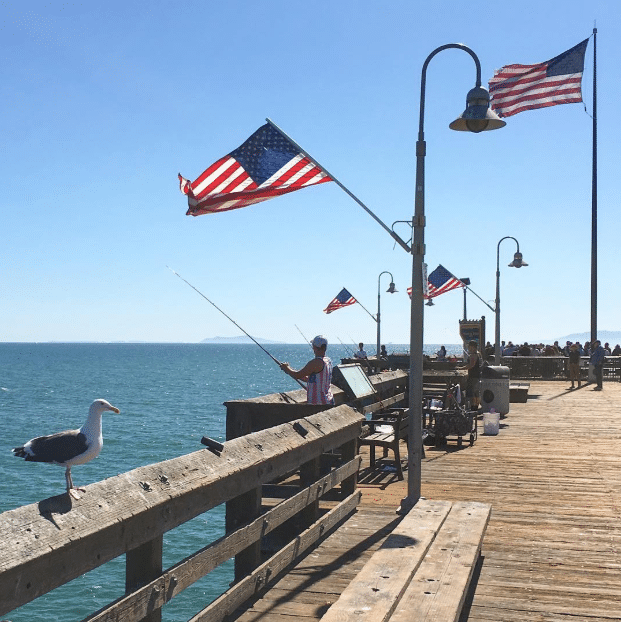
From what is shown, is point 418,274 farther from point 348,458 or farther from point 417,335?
point 348,458

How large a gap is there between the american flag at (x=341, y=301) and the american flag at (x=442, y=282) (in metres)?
8.53

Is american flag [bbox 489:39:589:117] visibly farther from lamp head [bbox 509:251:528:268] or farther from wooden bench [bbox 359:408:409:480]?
lamp head [bbox 509:251:528:268]

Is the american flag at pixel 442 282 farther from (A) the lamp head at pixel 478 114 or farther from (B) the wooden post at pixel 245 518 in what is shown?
(B) the wooden post at pixel 245 518

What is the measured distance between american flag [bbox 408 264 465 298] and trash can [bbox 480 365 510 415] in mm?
12811

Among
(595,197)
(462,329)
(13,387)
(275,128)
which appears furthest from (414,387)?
(13,387)

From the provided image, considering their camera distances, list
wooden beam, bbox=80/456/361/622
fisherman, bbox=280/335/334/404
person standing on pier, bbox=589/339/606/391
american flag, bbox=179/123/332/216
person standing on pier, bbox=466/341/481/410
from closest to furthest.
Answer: wooden beam, bbox=80/456/361/622 < fisherman, bbox=280/335/334/404 < american flag, bbox=179/123/332/216 < person standing on pier, bbox=466/341/481/410 < person standing on pier, bbox=589/339/606/391

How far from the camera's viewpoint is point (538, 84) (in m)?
21.1

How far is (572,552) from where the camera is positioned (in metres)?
7.26

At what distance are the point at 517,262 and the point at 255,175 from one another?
23.2m

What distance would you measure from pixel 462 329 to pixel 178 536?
18.9 metres

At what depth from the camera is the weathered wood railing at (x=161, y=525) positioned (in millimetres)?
3172

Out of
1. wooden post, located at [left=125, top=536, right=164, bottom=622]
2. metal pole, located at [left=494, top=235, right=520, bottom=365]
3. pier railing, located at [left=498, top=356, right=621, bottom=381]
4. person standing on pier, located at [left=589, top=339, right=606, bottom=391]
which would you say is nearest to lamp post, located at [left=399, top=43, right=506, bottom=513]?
wooden post, located at [left=125, top=536, right=164, bottom=622]

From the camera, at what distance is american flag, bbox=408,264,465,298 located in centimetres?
3325

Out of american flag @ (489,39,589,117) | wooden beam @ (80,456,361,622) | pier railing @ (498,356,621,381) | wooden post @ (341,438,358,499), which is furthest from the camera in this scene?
pier railing @ (498,356,621,381)
